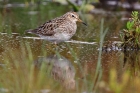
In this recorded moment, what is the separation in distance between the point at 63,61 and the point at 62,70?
513 mm

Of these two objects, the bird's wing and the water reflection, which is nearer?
the water reflection

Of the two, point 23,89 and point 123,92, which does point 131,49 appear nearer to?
point 123,92

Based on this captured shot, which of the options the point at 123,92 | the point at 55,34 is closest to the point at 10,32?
the point at 55,34

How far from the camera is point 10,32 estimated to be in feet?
31.0

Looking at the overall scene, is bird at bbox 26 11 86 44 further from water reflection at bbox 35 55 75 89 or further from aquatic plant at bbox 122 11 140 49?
aquatic plant at bbox 122 11 140 49

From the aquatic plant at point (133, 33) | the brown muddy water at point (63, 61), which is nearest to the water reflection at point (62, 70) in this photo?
the brown muddy water at point (63, 61)

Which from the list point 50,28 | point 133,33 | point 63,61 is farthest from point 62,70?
point 50,28

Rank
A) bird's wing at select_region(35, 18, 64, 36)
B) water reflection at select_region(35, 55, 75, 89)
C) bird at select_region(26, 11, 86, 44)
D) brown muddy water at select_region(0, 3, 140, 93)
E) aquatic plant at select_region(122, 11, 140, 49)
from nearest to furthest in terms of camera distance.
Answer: brown muddy water at select_region(0, 3, 140, 93) → water reflection at select_region(35, 55, 75, 89) → aquatic plant at select_region(122, 11, 140, 49) → bird at select_region(26, 11, 86, 44) → bird's wing at select_region(35, 18, 64, 36)

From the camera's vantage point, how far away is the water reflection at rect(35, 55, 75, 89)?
20.1 feet

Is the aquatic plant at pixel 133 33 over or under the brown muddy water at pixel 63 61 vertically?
over

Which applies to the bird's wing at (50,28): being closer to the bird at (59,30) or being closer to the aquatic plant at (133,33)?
the bird at (59,30)

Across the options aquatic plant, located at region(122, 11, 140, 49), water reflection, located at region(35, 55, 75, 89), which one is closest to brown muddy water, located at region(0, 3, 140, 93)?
water reflection, located at region(35, 55, 75, 89)

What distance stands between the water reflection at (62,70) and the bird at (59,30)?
2.23ft

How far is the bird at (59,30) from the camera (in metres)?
8.35
